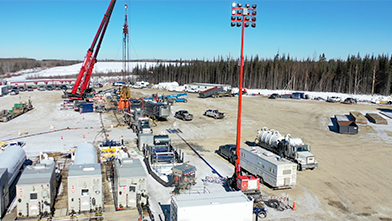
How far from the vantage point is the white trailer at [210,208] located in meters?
13.0

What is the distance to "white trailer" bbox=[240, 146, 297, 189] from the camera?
1942 cm

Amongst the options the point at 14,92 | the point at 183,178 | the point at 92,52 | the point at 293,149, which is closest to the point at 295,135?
the point at 293,149

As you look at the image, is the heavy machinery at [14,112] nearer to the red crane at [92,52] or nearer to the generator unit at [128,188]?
the red crane at [92,52]

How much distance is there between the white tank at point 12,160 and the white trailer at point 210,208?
11132 mm

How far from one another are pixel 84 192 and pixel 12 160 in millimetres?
7140

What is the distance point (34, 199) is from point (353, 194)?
19.1 metres

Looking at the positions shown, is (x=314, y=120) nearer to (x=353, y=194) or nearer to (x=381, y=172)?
(x=381, y=172)

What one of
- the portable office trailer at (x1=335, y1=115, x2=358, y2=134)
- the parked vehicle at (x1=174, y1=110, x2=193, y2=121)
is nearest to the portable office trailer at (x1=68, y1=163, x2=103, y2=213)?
the parked vehicle at (x1=174, y1=110, x2=193, y2=121)

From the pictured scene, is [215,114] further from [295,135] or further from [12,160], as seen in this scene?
[12,160]

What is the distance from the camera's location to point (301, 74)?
9488cm

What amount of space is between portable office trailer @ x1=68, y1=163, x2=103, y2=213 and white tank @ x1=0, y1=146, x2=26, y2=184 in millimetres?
4963

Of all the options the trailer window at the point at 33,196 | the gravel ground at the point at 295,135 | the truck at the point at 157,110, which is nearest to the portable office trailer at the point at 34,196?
the trailer window at the point at 33,196

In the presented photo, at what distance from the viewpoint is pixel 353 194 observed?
19.7 metres

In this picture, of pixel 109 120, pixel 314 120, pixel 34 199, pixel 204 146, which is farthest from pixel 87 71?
pixel 34 199
